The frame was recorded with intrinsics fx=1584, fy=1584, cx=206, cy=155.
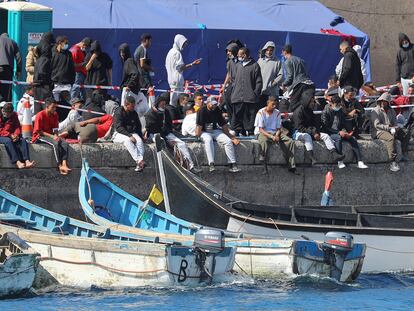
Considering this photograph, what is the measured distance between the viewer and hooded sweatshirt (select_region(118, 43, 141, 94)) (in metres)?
27.4

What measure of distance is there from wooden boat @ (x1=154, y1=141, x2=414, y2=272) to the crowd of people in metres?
1.30

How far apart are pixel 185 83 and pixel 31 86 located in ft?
17.2

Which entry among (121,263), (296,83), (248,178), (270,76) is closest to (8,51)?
(270,76)

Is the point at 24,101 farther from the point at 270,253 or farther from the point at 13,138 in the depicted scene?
the point at 270,253

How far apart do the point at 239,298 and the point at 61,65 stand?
7608 mm

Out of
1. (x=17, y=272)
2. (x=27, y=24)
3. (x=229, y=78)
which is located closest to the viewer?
(x=17, y=272)

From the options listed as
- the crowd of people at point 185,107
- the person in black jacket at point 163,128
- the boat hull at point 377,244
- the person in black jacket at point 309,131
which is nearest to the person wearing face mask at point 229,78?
the crowd of people at point 185,107

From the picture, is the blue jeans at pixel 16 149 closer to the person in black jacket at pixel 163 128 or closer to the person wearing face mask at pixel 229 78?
Result: the person in black jacket at pixel 163 128

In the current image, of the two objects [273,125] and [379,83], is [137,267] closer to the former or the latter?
[273,125]

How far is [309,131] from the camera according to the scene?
27547 millimetres

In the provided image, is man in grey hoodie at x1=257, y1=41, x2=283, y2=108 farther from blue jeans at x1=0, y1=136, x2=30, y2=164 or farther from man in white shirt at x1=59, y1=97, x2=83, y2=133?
blue jeans at x1=0, y1=136, x2=30, y2=164

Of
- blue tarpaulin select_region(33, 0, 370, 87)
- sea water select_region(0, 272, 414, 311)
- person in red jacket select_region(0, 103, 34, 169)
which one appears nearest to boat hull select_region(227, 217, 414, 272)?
sea water select_region(0, 272, 414, 311)

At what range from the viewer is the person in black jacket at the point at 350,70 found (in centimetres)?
2970

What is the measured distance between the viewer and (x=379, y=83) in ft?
119
